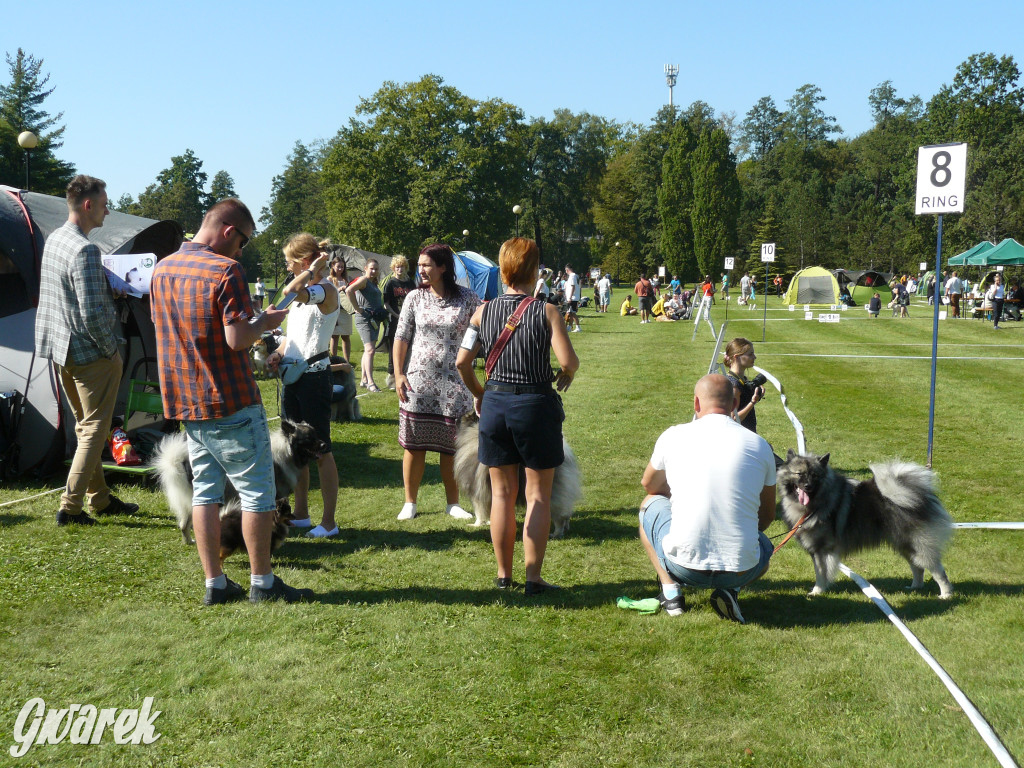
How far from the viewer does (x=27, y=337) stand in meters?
6.56

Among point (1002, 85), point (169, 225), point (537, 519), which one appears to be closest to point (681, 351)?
point (169, 225)

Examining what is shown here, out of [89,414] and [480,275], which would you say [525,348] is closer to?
[89,414]

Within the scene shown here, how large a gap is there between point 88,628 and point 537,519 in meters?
2.29

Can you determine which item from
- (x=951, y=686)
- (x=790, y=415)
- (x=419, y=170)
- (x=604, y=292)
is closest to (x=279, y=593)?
(x=951, y=686)

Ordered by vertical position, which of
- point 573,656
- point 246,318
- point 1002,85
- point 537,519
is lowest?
point 573,656

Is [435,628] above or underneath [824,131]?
underneath

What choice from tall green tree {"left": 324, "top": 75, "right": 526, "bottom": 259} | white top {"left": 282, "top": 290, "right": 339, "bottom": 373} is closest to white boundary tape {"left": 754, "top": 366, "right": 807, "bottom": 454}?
white top {"left": 282, "top": 290, "right": 339, "bottom": 373}

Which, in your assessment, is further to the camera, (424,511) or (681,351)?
(681,351)

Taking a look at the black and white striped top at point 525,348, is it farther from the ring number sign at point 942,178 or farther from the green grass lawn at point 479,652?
the ring number sign at point 942,178

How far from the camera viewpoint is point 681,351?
1845cm

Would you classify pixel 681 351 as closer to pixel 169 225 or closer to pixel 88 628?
pixel 169 225

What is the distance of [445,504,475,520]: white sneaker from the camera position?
5.78m

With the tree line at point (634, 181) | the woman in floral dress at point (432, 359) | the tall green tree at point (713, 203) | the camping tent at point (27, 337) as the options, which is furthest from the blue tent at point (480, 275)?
the tall green tree at point (713, 203)

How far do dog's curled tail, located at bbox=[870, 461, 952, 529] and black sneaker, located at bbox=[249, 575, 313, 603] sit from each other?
3234 mm
